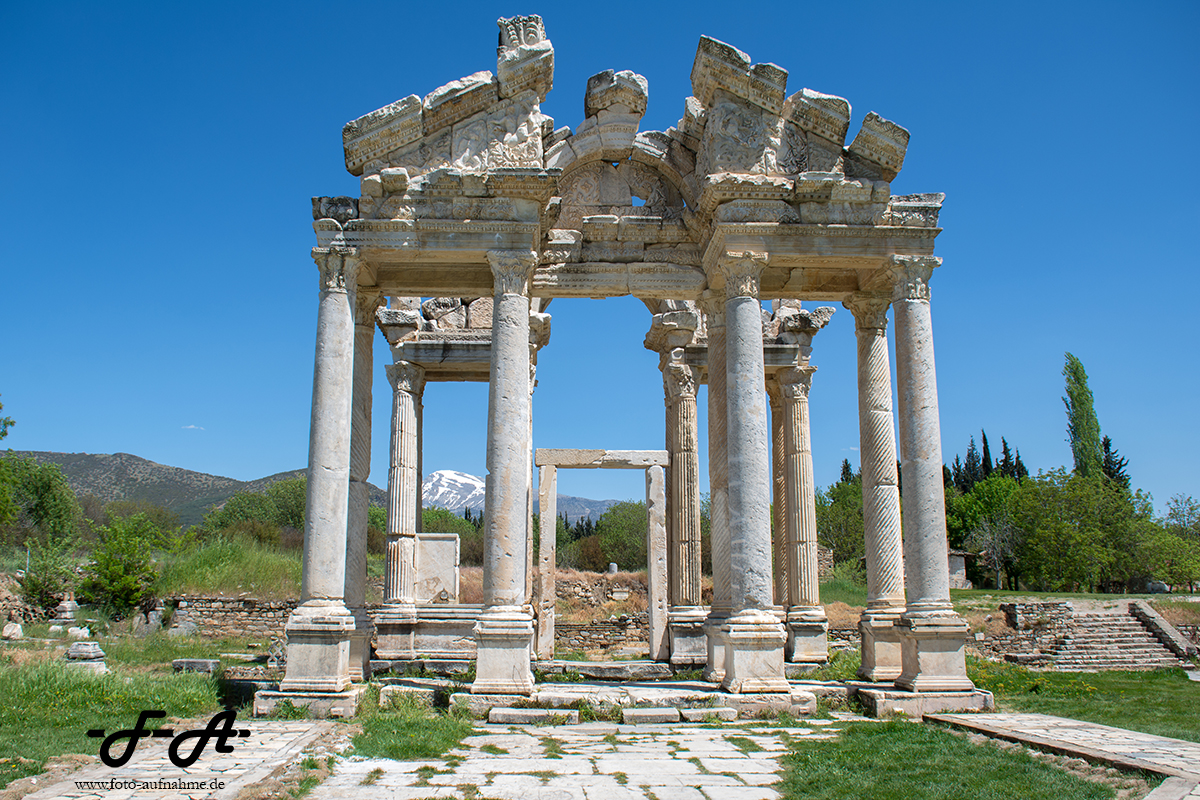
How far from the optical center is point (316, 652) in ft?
38.6

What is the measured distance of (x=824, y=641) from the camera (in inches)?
696

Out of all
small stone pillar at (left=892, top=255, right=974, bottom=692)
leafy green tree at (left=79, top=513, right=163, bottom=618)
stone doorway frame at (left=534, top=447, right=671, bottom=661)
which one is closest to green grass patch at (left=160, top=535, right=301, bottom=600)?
leafy green tree at (left=79, top=513, right=163, bottom=618)

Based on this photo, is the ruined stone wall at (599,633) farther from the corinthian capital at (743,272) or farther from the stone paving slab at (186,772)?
the stone paving slab at (186,772)

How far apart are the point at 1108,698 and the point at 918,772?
9.07m

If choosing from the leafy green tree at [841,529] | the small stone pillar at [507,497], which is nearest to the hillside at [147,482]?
the leafy green tree at [841,529]

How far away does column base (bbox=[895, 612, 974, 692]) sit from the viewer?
1222 centimetres

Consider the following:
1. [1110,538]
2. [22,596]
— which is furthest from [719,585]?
[1110,538]

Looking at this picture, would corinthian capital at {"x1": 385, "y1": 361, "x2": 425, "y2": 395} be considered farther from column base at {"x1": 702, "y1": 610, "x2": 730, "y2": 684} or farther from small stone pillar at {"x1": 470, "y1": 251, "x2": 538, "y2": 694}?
column base at {"x1": 702, "y1": 610, "x2": 730, "y2": 684}

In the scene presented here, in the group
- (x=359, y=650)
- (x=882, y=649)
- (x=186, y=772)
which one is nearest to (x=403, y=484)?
(x=359, y=650)

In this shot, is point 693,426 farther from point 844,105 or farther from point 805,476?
point 844,105

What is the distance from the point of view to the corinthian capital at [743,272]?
13500mm

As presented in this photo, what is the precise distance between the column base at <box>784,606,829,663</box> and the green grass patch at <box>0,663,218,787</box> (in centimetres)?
1104

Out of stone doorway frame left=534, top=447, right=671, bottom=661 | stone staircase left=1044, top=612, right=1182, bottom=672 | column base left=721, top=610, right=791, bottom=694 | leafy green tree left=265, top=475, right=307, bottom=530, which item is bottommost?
stone staircase left=1044, top=612, right=1182, bottom=672

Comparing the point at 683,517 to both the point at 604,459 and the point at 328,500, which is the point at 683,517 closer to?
the point at 604,459
